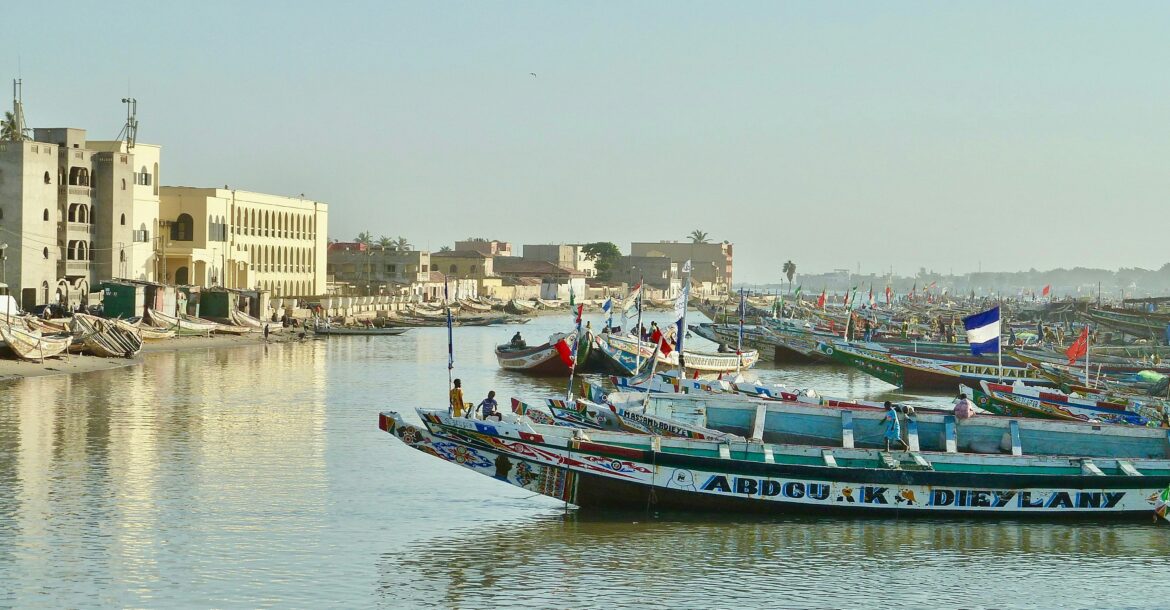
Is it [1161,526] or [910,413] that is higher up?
[910,413]

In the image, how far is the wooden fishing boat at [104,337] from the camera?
54750 millimetres

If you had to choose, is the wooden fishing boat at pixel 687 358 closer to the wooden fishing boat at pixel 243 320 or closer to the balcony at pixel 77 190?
the wooden fishing boat at pixel 243 320

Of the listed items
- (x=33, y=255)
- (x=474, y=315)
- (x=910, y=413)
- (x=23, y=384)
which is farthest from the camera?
(x=474, y=315)

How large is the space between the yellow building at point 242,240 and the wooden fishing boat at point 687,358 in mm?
34770

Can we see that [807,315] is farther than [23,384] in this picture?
Yes

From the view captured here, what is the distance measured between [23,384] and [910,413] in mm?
30777

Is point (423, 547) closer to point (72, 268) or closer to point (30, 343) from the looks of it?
point (30, 343)

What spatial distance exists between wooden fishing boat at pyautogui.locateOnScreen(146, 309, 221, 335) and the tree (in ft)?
46.0

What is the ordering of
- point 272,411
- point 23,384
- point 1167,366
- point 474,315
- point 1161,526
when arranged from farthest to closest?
point 474,315 → point 1167,366 → point 23,384 → point 272,411 → point 1161,526

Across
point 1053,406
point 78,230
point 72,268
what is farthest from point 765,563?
point 78,230

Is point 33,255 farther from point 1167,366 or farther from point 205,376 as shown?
point 1167,366

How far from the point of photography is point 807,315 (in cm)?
13100

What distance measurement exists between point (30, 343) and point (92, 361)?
4639mm

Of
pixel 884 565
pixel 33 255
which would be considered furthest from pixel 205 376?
pixel 884 565
